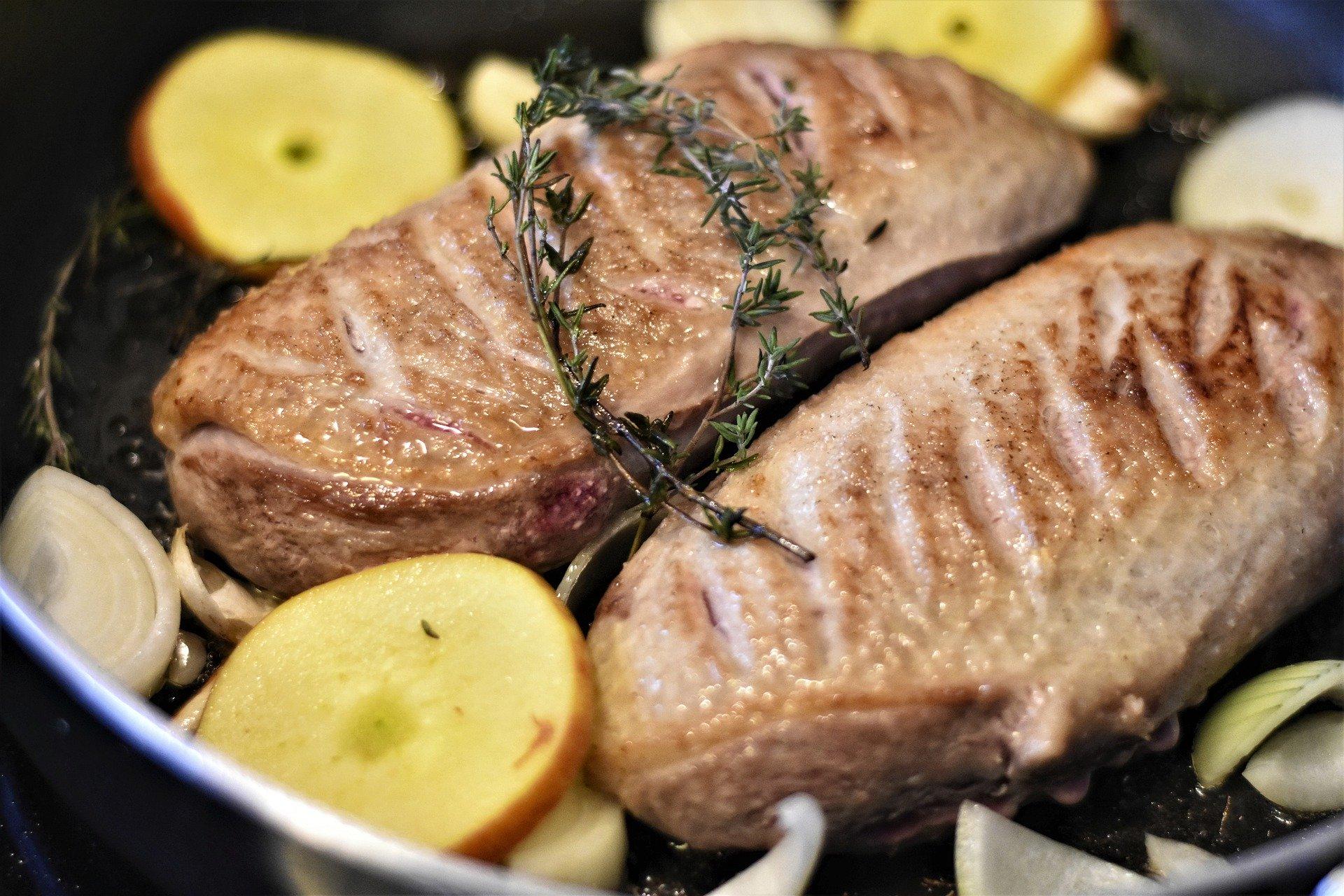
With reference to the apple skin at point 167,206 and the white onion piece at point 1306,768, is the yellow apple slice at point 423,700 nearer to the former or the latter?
the apple skin at point 167,206

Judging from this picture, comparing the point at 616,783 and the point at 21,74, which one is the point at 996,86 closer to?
the point at 616,783

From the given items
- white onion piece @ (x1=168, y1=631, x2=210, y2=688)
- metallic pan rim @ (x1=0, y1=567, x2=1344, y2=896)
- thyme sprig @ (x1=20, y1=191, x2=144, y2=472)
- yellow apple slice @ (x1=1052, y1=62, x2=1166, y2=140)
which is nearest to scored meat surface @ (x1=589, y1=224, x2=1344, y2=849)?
metallic pan rim @ (x1=0, y1=567, x2=1344, y2=896)

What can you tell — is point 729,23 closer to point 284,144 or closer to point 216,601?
point 284,144

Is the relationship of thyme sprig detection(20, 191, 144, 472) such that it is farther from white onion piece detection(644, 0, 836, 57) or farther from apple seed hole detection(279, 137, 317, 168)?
white onion piece detection(644, 0, 836, 57)

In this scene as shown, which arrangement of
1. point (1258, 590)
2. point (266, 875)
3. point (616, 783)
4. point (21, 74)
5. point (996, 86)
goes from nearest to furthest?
point (266, 875) → point (616, 783) → point (1258, 590) → point (996, 86) → point (21, 74)

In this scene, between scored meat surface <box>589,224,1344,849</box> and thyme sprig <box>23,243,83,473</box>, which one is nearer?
scored meat surface <box>589,224,1344,849</box>

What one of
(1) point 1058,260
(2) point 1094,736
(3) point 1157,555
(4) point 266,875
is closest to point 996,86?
(1) point 1058,260
